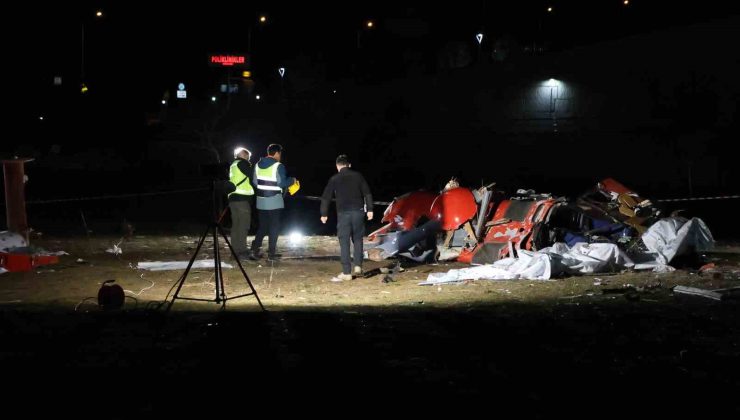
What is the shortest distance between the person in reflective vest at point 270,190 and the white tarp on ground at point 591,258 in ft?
10.8

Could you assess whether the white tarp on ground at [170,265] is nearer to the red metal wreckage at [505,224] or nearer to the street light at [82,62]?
the red metal wreckage at [505,224]

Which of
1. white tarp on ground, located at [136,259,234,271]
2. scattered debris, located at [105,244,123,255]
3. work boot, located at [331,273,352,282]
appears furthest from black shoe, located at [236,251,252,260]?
work boot, located at [331,273,352,282]

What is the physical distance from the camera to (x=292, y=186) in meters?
12.9

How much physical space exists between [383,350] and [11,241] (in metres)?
8.09

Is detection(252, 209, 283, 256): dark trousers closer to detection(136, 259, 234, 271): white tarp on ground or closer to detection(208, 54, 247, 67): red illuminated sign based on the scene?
detection(136, 259, 234, 271): white tarp on ground

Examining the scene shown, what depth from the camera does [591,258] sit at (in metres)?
11.5

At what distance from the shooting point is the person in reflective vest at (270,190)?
A: 12906 mm

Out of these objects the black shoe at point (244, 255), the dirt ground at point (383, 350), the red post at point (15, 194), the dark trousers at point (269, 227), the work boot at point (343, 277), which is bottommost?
the work boot at point (343, 277)

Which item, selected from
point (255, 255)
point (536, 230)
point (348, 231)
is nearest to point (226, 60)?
point (255, 255)

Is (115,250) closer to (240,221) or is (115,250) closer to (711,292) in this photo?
(240,221)

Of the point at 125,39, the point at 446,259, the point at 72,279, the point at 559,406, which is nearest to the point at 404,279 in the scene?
the point at 446,259

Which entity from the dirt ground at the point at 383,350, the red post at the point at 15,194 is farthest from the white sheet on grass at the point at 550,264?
the red post at the point at 15,194

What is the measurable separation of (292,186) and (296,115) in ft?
117

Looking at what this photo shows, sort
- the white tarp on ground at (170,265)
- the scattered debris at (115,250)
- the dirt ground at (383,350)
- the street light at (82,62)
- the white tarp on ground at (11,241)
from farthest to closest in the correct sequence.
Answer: the street light at (82,62)
the scattered debris at (115,250)
the white tarp on ground at (170,265)
the white tarp on ground at (11,241)
the dirt ground at (383,350)
